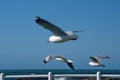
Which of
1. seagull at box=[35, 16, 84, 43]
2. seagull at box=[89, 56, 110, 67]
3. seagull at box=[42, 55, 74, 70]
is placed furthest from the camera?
seagull at box=[89, 56, 110, 67]

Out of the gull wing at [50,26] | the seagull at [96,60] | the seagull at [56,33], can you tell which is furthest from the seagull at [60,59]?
the seagull at [96,60]

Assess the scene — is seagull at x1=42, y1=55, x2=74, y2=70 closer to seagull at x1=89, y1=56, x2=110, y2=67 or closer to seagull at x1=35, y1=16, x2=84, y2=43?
seagull at x1=35, y1=16, x2=84, y2=43

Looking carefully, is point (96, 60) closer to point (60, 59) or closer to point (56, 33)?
point (56, 33)

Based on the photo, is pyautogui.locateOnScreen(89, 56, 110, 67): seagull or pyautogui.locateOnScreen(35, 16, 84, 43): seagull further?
pyautogui.locateOnScreen(89, 56, 110, 67): seagull

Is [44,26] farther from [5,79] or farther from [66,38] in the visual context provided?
[5,79]

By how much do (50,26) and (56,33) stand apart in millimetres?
949

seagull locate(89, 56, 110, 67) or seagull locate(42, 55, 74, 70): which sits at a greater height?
seagull locate(89, 56, 110, 67)

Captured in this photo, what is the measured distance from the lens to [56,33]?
647 inches

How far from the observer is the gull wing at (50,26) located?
1465 centimetres

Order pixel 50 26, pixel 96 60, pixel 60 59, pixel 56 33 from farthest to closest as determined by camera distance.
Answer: pixel 96 60, pixel 56 33, pixel 60 59, pixel 50 26

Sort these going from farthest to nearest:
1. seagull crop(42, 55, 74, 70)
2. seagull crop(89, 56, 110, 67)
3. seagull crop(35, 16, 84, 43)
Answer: seagull crop(89, 56, 110, 67), seagull crop(42, 55, 74, 70), seagull crop(35, 16, 84, 43)

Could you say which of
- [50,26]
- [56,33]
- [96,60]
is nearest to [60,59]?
[56,33]

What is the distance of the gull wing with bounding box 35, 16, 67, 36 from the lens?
14.6 m

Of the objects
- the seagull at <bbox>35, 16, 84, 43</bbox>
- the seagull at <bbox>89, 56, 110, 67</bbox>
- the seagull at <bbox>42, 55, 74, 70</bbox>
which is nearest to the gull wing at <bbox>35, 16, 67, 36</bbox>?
the seagull at <bbox>35, 16, 84, 43</bbox>
